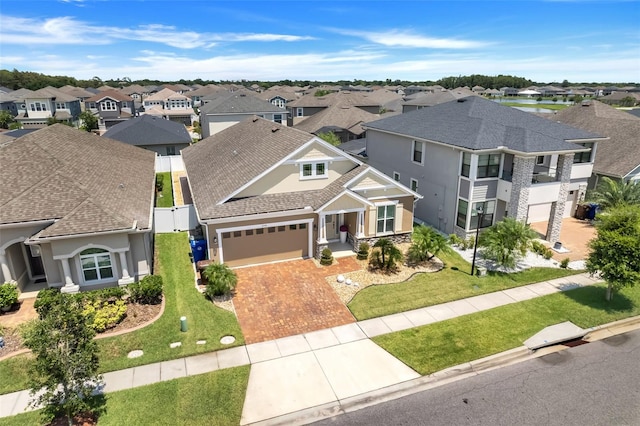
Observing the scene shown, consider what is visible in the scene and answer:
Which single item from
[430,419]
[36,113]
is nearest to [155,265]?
[430,419]

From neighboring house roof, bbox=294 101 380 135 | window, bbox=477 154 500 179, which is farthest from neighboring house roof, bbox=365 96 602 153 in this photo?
neighboring house roof, bbox=294 101 380 135

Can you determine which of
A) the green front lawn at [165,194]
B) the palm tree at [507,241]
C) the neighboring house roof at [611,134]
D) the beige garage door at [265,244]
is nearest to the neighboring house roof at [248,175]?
the beige garage door at [265,244]

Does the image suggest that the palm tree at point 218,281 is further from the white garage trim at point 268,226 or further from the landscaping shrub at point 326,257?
the landscaping shrub at point 326,257

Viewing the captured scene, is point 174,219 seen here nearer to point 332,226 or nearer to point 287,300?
point 332,226

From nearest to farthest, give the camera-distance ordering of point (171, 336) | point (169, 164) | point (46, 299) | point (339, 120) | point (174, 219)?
point (171, 336)
point (46, 299)
point (174, 219)
point (169, 164)
point (339, 120)

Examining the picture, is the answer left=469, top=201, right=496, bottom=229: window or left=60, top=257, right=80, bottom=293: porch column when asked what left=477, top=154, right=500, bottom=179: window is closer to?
left=469, top=201, right=496, bottom=229: window

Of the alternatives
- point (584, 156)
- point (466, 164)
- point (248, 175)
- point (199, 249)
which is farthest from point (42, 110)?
point (584, 156)
